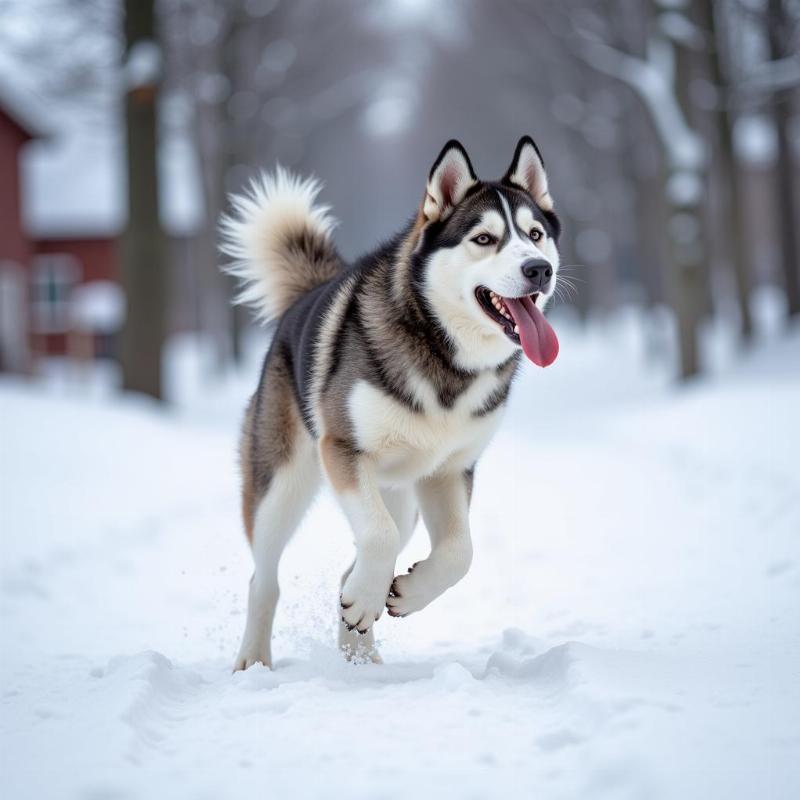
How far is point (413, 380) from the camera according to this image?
3424 millimetres

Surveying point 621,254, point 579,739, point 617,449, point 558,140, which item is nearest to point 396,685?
point 579,739

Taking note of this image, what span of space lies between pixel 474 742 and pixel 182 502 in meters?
5.29

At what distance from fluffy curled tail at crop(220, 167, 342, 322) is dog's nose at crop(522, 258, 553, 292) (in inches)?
63.5

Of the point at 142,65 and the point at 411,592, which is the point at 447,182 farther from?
A: the point at 142,65

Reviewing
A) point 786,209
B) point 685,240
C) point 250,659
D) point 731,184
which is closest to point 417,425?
point 250,659

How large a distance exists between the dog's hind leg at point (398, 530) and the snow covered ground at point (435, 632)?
0.11 metres

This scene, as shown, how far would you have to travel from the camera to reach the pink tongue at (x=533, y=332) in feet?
10.6

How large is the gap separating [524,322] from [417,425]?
50cm

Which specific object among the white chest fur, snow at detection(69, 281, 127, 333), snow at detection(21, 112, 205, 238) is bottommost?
the white chest fur

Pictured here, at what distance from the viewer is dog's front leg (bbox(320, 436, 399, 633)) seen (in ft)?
10.8

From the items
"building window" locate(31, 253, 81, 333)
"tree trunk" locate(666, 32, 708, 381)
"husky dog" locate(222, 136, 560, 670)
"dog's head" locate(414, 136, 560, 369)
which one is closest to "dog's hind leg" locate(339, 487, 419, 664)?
"husky dog" locate(222, 136, 560, 670)

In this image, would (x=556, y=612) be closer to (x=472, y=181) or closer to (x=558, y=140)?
(x=472, y=181)

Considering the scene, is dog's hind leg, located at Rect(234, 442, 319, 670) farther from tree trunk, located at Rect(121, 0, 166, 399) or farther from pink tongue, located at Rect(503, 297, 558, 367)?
tree trunk, located at Rect(121, 0, 166, 399)

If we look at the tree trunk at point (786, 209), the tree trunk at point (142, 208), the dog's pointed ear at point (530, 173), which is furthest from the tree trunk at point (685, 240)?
the dog's pointed ear at point (530, 173)
